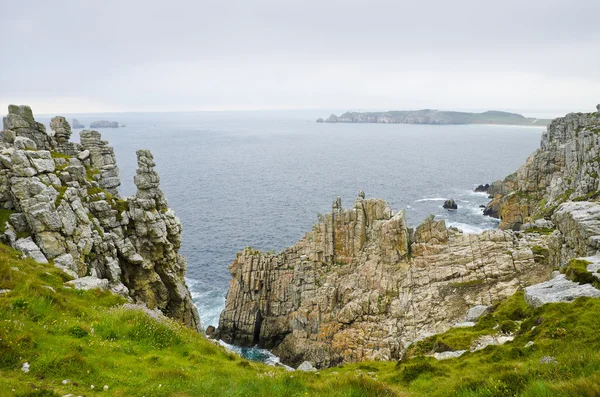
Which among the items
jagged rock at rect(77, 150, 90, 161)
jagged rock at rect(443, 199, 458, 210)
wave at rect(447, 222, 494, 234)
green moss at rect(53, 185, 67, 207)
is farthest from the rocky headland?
jagged rock at rect(443, 199, 458, 210)

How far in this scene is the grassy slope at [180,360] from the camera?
1304 cm

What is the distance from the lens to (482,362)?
19.5 metres

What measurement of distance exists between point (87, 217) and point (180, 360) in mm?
23162

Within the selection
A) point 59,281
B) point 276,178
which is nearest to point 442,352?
point 59,281

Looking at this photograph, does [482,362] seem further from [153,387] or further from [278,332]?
[278,332]

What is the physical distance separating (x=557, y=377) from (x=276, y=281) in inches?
2423

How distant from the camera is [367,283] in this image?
204 feet

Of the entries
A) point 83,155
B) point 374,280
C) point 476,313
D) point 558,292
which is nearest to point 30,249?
point 83,155

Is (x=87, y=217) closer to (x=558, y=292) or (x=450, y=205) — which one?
(x=558, y=292)

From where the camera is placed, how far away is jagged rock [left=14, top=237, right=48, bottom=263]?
2875 centimetres

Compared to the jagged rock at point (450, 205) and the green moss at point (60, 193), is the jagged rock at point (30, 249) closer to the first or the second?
the green moss at point (60, 193)

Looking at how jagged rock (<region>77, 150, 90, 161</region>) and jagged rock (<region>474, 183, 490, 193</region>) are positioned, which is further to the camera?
jagged rock (<region>474, 183, 490, 193</region>)

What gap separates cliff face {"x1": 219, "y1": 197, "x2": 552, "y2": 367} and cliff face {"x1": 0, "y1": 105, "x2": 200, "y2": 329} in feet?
70.5

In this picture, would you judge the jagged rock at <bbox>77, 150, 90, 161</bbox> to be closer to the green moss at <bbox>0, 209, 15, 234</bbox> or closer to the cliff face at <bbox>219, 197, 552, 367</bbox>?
the green moss at <bbox>0, 209, 15, 234</bbox>
